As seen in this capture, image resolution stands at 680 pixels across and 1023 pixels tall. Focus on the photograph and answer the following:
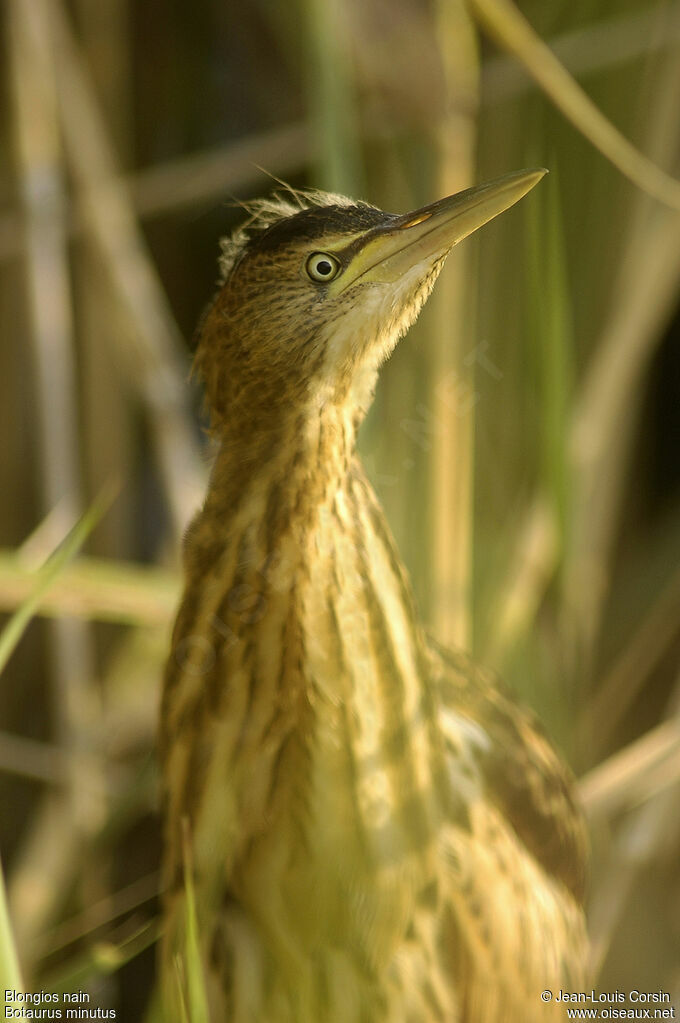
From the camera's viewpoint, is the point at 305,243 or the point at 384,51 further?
the point at 384,51

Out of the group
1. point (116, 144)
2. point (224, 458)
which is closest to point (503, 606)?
point (224, 458)

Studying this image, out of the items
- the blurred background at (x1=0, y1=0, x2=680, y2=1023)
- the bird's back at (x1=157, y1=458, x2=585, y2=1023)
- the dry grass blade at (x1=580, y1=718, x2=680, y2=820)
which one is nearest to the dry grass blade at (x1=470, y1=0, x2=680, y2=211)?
the blurred background at (x1=0, y1=0, x2=680, y2=1023)

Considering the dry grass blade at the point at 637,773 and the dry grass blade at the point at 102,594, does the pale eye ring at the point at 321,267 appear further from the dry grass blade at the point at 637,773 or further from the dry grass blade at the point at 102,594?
the dry grass blade at the point at 637,773

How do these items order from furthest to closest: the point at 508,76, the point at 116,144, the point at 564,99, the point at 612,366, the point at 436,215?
the point at 116,144 < the point at 612,366 < the point at 508,76 < the point at 564,99 < the point at 436,215

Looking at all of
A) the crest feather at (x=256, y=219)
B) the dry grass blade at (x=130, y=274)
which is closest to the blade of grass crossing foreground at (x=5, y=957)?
the crest feather at (x=256, y=219)

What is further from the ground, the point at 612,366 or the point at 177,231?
the point at 177,231

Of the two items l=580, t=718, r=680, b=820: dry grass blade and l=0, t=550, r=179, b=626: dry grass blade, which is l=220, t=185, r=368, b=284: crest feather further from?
l=580, t=718, r=680, b=820: dry grass blade

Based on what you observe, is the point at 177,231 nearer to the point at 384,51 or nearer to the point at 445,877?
the point at 384,51

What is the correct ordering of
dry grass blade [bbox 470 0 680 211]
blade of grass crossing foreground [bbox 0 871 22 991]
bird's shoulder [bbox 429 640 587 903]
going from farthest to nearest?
bird's shoulder [bbox 429 640 587 903] < dry grass blade [bbox 470 0 680 211] < blade of grass crossing foreground [bbox 0 871 22 991]

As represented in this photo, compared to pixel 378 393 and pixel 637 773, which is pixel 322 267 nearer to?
pixel 378 393
